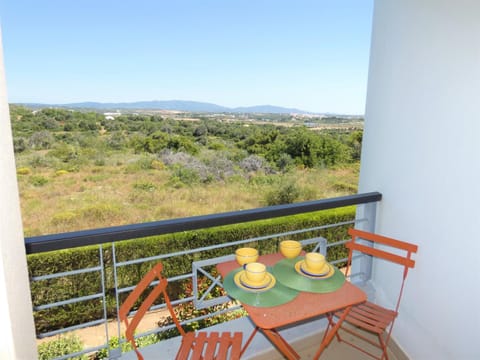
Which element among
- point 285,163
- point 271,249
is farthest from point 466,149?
point 285,163

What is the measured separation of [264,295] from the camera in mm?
1346

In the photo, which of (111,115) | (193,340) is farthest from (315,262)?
(111,115)

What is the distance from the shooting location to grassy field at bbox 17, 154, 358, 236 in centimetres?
955

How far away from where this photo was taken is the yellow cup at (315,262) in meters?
1.46

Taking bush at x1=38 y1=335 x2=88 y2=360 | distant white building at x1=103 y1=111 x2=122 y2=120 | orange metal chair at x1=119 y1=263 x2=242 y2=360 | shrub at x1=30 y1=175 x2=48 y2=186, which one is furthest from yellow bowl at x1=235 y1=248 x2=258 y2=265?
distant white building at x1=103 y1=111 x2=122 y2=120

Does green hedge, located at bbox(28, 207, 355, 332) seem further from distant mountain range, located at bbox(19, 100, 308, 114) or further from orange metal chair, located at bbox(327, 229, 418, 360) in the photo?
distant mountain range, located at bbox(19, 100, 308, 114)

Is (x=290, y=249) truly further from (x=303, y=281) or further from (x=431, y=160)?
(x=431, y=160)

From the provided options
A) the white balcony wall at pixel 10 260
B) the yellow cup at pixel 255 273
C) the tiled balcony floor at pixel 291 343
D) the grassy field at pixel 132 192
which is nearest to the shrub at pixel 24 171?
the grassy field at pixel 132 192

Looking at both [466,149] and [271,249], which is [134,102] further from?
[466,149]

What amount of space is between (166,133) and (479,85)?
11.0m

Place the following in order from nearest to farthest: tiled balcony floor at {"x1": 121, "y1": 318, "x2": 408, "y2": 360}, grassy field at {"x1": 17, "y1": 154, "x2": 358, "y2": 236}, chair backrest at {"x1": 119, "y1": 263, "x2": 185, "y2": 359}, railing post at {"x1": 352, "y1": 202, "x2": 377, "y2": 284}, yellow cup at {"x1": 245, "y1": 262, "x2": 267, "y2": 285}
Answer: chair backrest at {"x1": 119, "y1": 263, "x2": 185, "y2": 359} < yellow cup at {"x1": 245, "y1": 262, "x2": 267, "y2": 285} < tiled balcony floor at {"x1": 121, "y1": 318, "x2": 408, "y2": 360} < railing post at {"x1": 352, "y1": 202, "x2": 377, "y2": 284} < grassy field at {"x1": 17, "y1": 154, "x2": 358, "y2": 236}

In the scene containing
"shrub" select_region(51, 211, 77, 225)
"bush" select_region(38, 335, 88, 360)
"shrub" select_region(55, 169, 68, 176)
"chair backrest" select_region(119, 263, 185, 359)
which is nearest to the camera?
"chair backrest" select_region(119, 263, 185, 359)

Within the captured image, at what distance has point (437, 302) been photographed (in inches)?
70.9

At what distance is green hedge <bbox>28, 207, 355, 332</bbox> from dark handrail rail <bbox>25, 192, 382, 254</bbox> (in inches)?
148
